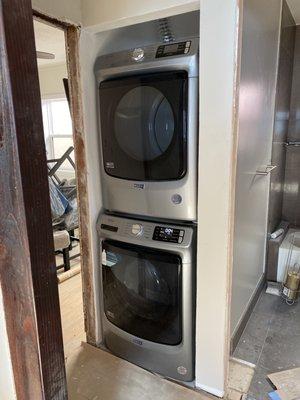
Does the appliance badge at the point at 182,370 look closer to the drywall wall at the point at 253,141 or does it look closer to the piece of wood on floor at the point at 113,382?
the piece of wood on floor at the point at 113,382

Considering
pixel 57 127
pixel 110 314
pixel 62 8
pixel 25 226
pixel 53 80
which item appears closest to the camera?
pixel 25 226

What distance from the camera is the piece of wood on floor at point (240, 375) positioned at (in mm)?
1581

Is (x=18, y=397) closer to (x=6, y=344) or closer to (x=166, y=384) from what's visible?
(x=6, y=344)

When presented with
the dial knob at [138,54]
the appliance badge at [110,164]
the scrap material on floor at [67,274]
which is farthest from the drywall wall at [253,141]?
the scrap material on floor at [67,274]

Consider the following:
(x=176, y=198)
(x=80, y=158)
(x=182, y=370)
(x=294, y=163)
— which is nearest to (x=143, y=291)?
(x=182, y=370)

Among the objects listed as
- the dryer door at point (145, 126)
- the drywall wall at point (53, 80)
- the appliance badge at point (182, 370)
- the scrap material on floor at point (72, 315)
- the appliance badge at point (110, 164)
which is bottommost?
the scrap material on floor at point (72, 315)

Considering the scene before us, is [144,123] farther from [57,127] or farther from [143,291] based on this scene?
[57,127]

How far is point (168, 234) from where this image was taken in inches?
60.3

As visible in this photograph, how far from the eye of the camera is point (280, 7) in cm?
218

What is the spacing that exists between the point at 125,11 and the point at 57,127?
3751 millimetres

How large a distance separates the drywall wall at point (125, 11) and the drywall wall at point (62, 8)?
0.03m

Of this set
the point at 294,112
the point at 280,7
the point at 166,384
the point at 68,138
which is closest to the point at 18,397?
the point at 166,384

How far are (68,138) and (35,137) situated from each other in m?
4.57

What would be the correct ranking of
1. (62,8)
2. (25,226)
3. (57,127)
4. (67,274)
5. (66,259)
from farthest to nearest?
(57,127), (66,259), (67,274), (62,8), (25,226)
